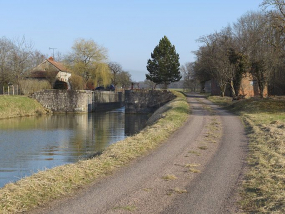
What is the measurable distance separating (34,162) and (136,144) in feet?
19.9

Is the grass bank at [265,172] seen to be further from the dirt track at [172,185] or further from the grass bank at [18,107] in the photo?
the grass bank at [18,107]

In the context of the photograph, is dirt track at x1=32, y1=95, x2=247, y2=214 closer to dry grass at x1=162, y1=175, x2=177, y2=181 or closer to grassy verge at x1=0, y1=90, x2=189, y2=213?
dry grass at x1=162, y1=175, x2=177, y2=181

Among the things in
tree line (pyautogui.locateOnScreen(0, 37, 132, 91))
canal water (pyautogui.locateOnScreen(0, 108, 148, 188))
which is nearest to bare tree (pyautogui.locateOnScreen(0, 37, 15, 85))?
tree line (pyautogui.locateOnScreen(0, 37, 132, 91))

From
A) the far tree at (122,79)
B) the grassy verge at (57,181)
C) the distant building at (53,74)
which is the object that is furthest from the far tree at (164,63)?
the grassy verge at (57,181)

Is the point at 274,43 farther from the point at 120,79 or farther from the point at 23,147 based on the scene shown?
the point at 120,79

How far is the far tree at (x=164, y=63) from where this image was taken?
67.6m

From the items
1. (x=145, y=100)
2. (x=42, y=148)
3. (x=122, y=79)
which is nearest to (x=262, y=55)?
(x=145, y=100)

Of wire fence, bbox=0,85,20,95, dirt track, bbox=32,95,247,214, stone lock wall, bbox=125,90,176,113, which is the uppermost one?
wire fence, bbox=0,85,20,95

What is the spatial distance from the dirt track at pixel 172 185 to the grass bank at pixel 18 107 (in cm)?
3254

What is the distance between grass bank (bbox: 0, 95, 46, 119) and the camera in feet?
135

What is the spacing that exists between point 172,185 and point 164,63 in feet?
197

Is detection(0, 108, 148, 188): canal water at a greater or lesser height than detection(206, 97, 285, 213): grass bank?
lesser

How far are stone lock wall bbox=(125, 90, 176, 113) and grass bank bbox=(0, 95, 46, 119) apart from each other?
11.8 metres

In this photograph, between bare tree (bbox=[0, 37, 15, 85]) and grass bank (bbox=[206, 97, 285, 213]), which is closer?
grass bank (bbox=[206, 97, 285, 213])
